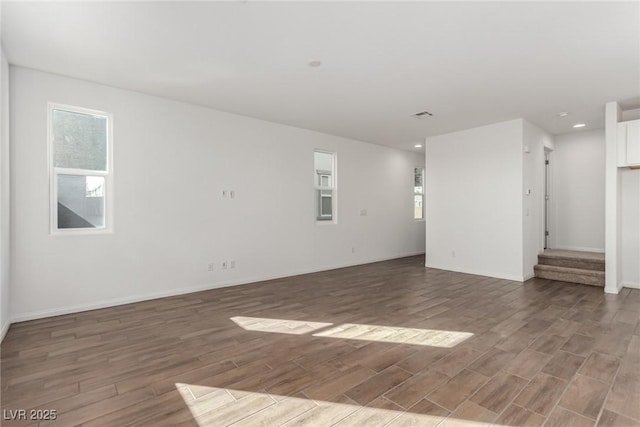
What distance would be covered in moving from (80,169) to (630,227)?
8.09 meters

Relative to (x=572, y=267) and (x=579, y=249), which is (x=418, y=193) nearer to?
(x=579, y=249)

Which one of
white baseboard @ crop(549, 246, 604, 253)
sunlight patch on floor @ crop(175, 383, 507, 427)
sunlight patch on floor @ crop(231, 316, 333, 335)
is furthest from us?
white baseboard @ crop(549, 246, 604, 253)

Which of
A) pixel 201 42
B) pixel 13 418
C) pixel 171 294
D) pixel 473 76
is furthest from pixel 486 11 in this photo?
pixel 171 294

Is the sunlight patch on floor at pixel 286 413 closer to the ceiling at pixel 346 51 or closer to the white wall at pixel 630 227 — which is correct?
the ceiling at pixel 346 51

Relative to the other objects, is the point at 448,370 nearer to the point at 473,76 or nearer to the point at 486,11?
the point at 486,11

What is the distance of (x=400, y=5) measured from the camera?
238 centimetres

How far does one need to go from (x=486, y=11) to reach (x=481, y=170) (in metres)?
3.93

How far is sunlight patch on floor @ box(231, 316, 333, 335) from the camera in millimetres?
3227

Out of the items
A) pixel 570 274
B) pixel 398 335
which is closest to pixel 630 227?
pixel 570 274

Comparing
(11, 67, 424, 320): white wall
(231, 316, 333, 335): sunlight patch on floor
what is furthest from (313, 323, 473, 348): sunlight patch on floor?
(11, 67, 424, 320): white wall

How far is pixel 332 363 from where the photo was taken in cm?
252

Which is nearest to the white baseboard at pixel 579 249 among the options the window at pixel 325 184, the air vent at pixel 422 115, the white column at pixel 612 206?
the white column at pixel 612 206

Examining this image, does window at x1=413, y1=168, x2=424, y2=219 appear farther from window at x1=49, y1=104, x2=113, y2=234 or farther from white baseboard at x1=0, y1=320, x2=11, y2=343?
white baseboard at x1=0, y1=320, x2=11, y2=343

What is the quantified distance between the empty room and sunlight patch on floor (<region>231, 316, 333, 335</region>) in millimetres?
33
